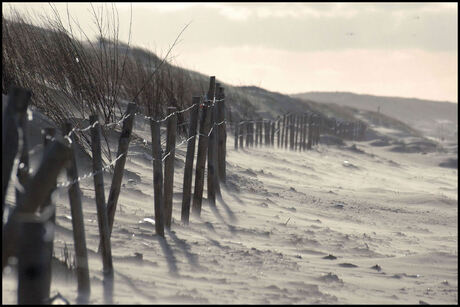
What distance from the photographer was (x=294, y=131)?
75.7ft

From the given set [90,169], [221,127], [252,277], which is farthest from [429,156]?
[252,277]

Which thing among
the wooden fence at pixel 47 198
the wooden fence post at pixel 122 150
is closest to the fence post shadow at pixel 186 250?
the wooden fence at pixel 47 198

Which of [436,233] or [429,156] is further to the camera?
[429,156]

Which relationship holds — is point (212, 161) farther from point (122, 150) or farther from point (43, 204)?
point (43, 204)

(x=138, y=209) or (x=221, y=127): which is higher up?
(x=221, y=127)

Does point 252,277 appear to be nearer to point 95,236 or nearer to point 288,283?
point 288,283

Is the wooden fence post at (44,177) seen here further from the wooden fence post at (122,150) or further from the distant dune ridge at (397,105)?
the distant dune ridge at (397,105)

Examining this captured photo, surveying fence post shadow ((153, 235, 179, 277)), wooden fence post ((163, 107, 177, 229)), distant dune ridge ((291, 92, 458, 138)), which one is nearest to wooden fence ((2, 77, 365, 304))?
wooden fence post ((163, 107, 177, 229))

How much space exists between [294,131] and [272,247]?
1686 centimetres

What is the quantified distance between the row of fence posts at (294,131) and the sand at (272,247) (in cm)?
842

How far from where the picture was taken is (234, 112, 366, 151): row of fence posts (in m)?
20.2

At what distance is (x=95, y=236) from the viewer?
221 inches

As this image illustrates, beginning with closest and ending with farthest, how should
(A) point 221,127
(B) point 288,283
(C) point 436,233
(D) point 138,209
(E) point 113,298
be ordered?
(E) point 113,298 < (B) point 288,283 < (D) point 138,209 < (C) point 436,233 < (A) point 221,127

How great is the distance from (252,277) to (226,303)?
0.78 metres
